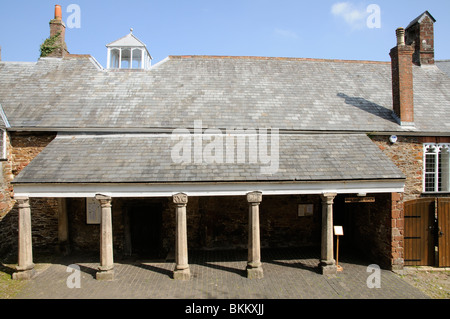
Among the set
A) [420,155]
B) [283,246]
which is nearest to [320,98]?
[420,155]

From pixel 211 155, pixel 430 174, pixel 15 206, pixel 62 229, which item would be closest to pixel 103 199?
pixel 211 155

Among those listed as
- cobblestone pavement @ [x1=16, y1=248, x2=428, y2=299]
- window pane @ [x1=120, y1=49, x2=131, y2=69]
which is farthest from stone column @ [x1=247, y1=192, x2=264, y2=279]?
window pane @ [x1=120, y1=49, x2=131, y2=69]

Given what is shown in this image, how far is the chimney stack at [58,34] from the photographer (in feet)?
51.0

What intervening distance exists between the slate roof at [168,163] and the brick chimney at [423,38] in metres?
8.50

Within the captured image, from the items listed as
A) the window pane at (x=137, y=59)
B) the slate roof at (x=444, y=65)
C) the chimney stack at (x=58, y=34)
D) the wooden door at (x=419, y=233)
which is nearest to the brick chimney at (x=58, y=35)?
the chimney stack at (x=58, y=34)

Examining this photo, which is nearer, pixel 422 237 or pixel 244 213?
pixel 422 237

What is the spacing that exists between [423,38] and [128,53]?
16180mm

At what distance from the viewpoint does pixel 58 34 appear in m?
15.8

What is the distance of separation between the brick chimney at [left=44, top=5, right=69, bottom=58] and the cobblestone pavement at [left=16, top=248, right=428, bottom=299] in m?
10.8

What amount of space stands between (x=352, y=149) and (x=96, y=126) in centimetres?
1011

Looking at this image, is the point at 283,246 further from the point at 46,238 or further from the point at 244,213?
the point at 46,238

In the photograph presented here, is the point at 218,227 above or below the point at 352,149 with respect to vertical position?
below

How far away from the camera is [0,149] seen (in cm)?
1166

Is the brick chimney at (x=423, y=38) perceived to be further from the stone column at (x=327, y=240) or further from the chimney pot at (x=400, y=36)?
the stone column at (x=327, y=240)
